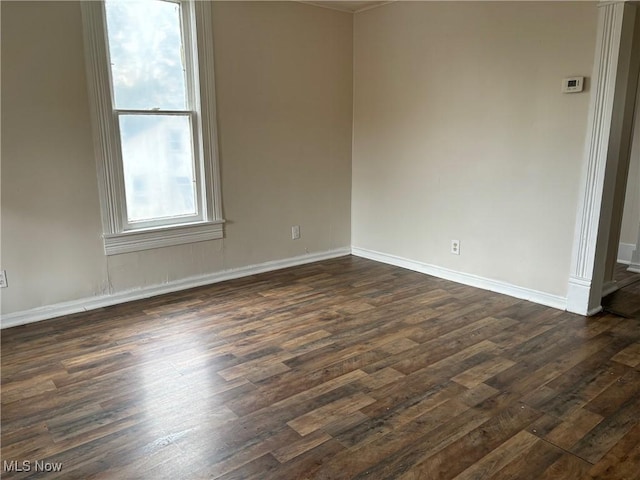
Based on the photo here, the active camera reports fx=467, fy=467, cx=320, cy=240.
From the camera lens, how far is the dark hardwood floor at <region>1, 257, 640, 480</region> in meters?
1.85

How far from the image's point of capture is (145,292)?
3.79 meters

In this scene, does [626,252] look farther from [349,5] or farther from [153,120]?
[153,120]

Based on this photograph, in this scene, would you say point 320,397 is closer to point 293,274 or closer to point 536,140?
point 293,274

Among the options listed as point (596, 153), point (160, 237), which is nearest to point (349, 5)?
point (596, 153)

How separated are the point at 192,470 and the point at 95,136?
2539 mm

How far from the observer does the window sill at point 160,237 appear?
11.8 feet

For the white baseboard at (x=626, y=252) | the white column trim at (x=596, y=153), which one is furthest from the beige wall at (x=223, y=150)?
the white baseboard at (x=626, y=252)

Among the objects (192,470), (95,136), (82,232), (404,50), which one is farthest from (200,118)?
(192,470)

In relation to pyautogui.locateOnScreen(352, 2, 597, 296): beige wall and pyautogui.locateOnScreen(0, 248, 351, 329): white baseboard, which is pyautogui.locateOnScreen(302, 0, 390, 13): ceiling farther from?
pyautogui.locateOnScreen(0, 248, 351, 329): white baseboard

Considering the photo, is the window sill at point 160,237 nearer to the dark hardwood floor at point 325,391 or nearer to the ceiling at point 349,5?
the dark hardwood floor at point 325,391

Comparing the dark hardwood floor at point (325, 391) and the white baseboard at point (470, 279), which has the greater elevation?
the white baseboard at point (470, 279)

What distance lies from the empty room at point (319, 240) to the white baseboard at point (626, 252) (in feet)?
0.07

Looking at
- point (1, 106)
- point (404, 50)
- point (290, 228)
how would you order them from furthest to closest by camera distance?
point (290, 228) < point (404, 50) < point (1, 106)

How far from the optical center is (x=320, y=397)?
90.3 inches
